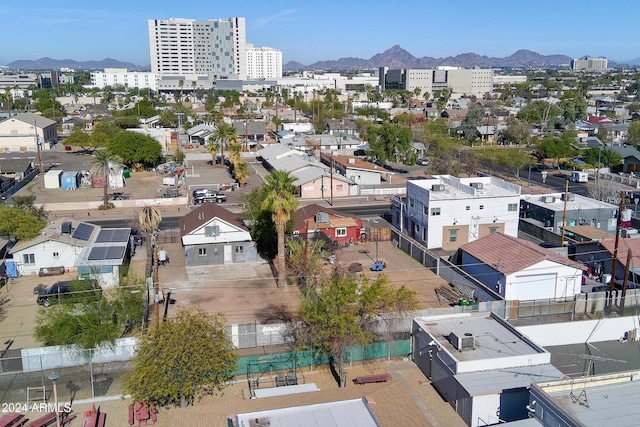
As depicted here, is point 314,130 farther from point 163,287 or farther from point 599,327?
point 599,327

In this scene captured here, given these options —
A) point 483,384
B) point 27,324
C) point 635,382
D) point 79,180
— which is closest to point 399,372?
point 483,384

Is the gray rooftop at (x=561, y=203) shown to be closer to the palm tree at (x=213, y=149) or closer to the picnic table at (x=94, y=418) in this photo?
the picnic table at (x=94, y=418)

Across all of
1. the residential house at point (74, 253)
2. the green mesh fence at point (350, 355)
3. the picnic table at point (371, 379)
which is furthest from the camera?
the residential house at point (74, 253)

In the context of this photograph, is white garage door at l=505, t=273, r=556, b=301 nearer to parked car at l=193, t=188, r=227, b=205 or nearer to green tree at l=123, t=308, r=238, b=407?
green tree at l=123, t=308, r=238, b=407

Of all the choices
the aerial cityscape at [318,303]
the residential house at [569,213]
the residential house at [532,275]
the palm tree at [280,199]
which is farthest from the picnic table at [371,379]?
the residential house at [569,213]

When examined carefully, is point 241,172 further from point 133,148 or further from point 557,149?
point 557,149

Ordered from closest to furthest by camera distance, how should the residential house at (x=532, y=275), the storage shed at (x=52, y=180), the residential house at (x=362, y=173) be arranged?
the residential house at (x=532, y=275), the storage shed at (x=52, y=180), the residential house at (x=362, y=173)

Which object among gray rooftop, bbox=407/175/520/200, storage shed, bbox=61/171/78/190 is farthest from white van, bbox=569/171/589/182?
storage shed, bbox=61/171/78/190
